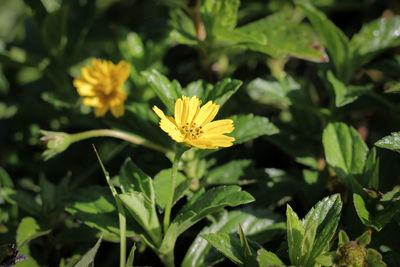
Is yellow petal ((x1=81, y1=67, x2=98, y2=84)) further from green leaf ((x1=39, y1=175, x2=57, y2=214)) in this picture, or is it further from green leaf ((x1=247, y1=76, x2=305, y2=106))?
green leaf ((x1=247, y1=76, x2=305, y2=106))

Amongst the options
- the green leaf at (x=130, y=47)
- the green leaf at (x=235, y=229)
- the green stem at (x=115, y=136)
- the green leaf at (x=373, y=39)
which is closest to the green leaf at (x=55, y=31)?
the green leaf at (x=130, y=47)

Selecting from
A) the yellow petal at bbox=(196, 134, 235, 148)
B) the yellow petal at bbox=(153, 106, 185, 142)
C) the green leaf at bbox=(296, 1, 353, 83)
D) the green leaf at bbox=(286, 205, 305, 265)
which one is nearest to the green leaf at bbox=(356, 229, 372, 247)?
the green leaf at bbox=(286, 205, 305, 265)

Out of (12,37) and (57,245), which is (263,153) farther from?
(12,37)

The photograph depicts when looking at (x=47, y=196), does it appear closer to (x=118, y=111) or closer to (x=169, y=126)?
(x=118, y=111)

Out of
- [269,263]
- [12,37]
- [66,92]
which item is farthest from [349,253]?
[12,37]

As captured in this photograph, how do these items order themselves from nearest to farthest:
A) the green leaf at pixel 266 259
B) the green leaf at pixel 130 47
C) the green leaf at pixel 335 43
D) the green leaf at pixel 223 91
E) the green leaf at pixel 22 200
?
the green leaf at pixel 266 259 < the green leaf at pixel 223 91 < the green leaf at pixel 22 200 < the green leaf at pixel 335 43 < the green leaf at pixel 130 47

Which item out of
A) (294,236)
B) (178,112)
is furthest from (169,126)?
(294,236)

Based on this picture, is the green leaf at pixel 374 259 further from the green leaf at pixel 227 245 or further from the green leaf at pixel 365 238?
the green leaf at pixel 227 245
